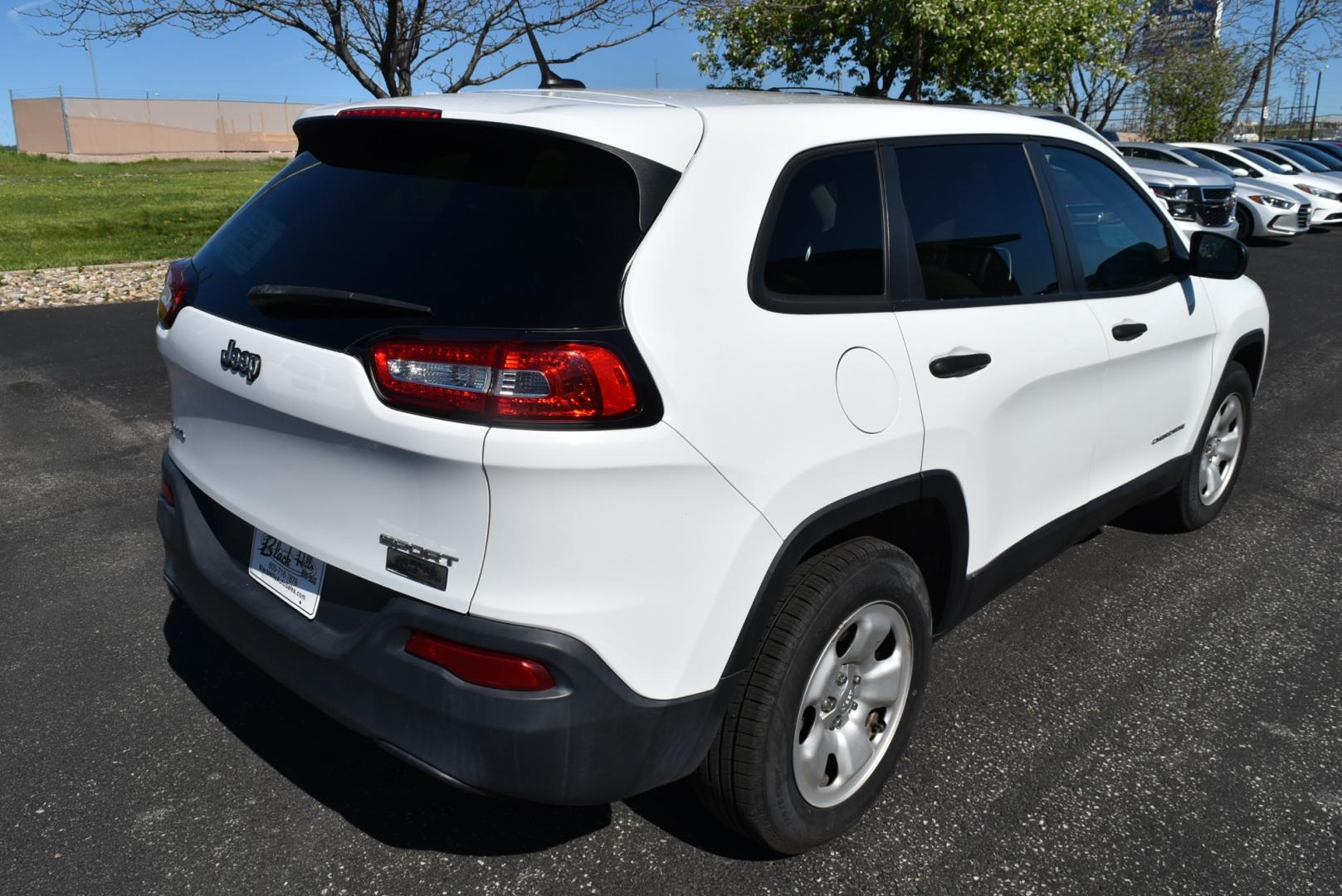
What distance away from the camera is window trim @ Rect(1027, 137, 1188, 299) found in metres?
3.40

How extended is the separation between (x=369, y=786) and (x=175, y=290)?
1.42 meters

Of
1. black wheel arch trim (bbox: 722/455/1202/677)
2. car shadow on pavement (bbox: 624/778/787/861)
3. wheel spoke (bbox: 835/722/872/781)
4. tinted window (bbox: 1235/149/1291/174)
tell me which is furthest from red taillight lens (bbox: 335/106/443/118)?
tinted window (bbox: 1235/149/1291/174)

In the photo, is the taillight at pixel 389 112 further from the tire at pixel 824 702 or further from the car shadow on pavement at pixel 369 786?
the car shadow on pavement at pixel 369 786

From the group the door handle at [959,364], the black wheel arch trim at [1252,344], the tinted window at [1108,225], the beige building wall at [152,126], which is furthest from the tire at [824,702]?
the beige building wall at [152,126]

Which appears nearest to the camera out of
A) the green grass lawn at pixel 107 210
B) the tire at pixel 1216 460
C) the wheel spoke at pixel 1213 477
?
the tire at pixel 1216 460

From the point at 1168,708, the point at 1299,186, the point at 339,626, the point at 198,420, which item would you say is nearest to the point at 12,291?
the point at 198,420

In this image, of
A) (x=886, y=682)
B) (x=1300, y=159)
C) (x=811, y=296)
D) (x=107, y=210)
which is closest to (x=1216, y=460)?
(x=886, y=682)

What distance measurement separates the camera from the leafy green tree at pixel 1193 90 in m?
31.3

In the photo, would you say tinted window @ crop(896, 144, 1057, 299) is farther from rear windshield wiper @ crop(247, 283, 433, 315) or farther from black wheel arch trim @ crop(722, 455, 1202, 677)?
rear windshield wiper @ crop(247, 283, 433, 315)

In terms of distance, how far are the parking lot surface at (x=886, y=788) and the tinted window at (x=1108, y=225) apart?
4.09 feet

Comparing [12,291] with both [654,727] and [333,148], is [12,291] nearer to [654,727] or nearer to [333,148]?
[333,148]

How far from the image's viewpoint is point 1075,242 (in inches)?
136

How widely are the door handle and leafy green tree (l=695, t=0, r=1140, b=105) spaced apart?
43.0ft

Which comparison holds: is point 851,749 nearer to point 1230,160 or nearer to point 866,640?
point 866,640
